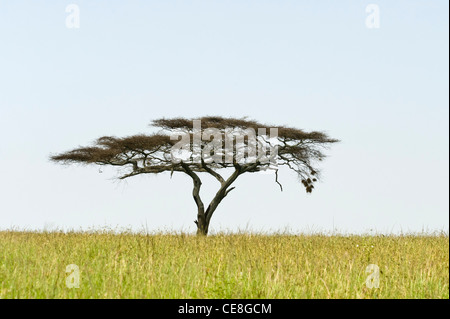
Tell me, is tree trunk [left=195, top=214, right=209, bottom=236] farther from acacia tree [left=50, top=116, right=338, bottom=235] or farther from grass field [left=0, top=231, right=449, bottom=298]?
grass field [left=0, top=231, right=449, bottom=298]

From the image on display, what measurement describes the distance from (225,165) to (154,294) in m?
15.8

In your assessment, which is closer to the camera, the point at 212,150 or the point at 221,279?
the point at 221,279

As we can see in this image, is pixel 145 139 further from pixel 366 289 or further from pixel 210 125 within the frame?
pixel 366 289

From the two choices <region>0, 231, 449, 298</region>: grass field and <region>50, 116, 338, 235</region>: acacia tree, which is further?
<region>50, 116, 338, 235</region>: acacia tree

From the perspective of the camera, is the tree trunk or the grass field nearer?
the grass field

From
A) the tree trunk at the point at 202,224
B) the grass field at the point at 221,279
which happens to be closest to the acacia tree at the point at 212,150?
the tree trunk at the point at 202,224

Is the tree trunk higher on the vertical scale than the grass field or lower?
lower

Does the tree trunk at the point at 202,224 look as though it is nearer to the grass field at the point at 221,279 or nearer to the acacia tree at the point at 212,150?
the acacia tree at the point at 212,150

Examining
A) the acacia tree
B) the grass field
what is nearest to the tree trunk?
the acacia tree

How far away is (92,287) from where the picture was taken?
5.83 metres

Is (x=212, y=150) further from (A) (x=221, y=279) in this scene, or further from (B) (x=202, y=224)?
(A) (x=221, y=279)

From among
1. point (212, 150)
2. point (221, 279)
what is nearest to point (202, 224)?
point (212, 150)

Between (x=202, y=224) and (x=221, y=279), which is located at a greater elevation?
(x=221, y=279)
